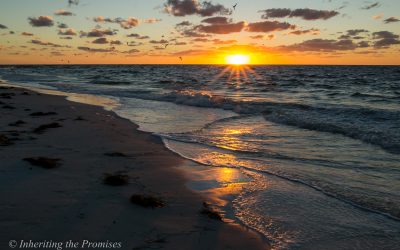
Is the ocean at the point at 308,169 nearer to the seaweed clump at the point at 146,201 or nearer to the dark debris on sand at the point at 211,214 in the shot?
the dark debris on sand at the point at 211,214

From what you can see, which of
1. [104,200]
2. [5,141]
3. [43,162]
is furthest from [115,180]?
[5,141]

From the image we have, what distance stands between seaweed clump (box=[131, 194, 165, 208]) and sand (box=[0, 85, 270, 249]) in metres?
0.07

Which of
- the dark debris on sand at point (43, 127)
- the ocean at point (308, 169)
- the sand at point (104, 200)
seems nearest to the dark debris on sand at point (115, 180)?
the sand at point (104, 200)

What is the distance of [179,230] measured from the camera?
8.46 feet

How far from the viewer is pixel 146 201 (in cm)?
301

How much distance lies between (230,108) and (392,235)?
9988mm

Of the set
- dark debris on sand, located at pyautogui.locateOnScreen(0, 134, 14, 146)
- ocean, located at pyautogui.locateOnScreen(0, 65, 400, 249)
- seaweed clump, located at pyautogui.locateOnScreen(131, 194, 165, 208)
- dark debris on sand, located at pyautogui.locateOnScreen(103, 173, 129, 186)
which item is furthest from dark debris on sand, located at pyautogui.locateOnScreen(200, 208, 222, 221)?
dark debris on sand, located at pyautogui.locateOnScreen(0, 134, 14, 146)

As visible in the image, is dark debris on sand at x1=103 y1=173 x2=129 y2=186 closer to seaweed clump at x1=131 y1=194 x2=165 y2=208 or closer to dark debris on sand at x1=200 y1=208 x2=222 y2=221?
seaweed clump at x1=131 y1=194 x2=165 y2=208

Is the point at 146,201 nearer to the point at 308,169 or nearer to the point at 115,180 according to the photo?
the point at 115,180

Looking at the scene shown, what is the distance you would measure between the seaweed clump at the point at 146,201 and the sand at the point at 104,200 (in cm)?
7

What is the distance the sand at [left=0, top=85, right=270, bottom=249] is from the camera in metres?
2.37

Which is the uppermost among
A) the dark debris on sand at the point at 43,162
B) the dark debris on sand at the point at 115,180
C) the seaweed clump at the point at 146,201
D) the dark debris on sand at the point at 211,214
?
the dark debris on sand at the point at 43,162

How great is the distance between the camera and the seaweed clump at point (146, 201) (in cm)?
298

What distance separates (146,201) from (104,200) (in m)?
0.53
